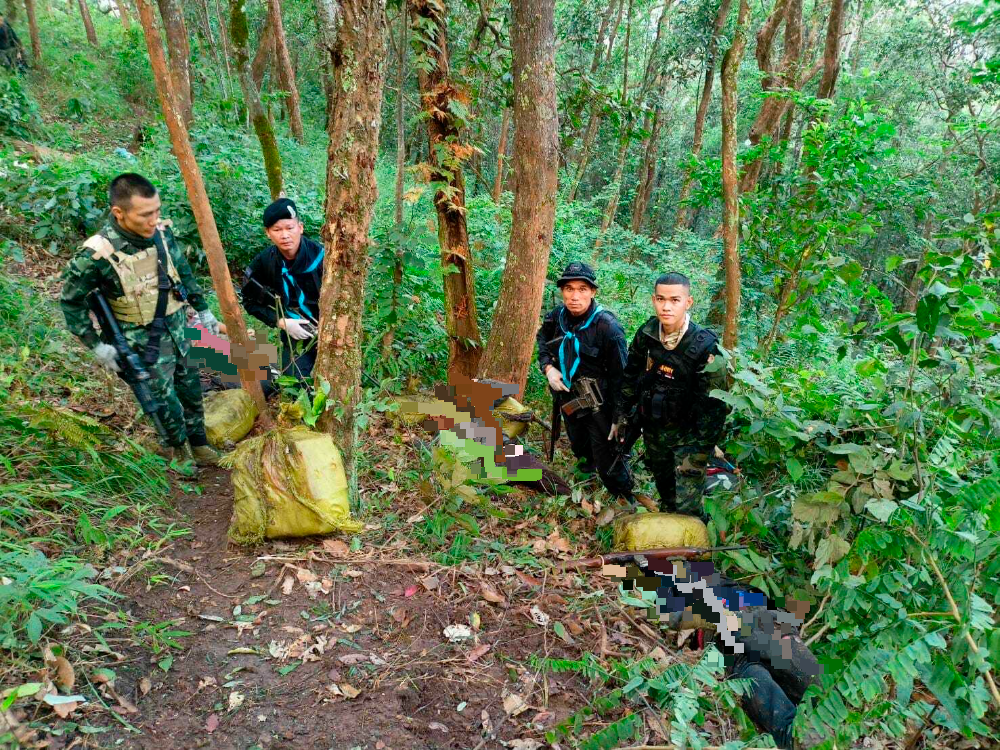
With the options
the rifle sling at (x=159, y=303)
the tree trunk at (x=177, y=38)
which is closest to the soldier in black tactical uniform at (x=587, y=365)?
the rifle sling at (x=159, y=303)

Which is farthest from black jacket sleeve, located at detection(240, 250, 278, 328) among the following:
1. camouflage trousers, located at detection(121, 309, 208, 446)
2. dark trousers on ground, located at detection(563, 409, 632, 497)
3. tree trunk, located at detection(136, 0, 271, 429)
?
dark trousers on ground, located at detection(563, 409, 632, 497)

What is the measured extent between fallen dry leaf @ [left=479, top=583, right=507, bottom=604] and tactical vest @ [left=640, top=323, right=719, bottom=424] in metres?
1.68

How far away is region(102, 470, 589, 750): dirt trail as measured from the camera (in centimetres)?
229

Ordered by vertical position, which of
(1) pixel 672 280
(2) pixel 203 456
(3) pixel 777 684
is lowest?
(3) pixel 777 684

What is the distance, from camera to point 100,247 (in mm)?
3438

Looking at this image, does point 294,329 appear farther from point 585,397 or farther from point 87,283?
point 585,397

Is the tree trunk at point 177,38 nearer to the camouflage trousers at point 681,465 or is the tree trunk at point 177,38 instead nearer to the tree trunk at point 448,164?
the tree trunk at point 448,164

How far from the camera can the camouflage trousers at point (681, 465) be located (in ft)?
13.5

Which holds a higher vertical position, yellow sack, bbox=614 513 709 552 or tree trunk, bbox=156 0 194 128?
tree trunk, bbox=156 0 194 128

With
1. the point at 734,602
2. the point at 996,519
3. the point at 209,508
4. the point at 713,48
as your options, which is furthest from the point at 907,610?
the point at 713,48

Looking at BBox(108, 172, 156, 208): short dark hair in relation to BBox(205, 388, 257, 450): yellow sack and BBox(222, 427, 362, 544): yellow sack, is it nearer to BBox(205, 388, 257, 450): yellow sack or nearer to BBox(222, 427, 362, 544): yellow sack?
BBox(222, 427, 362, 544): yellow sack

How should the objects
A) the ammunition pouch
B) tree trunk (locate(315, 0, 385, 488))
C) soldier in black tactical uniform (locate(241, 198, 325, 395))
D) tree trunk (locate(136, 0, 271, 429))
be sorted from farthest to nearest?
the ammunition pouch → soldier in black tactical uniform (locate(241, 198, 325, 395)) → tree trunk (locate(315, 0, 385, 488)) → tree trunk (locate(136, 0, 271, 429))

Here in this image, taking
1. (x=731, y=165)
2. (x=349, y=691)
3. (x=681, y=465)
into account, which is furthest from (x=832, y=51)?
(x=349, y=691)

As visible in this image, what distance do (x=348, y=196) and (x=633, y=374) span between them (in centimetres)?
234
